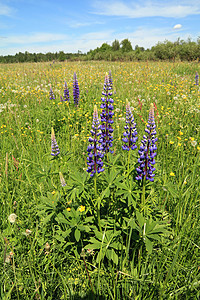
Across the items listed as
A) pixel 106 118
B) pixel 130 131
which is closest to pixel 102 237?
pixel 130 131

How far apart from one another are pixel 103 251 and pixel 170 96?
6030 millimetres

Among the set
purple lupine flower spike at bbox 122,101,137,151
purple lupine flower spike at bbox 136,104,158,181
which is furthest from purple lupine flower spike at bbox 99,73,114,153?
purple lupine flower spike at bbox 136,104,158,181

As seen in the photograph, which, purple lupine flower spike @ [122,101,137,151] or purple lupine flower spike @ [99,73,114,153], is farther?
purple lupine flower spike @ [99,73,114,153]

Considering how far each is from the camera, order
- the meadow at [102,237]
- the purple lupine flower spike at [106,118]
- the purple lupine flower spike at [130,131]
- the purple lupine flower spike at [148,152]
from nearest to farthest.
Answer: the meadow at [102,237]
the purple lupine flower spike at [148,152]
the purple lupine flower spike at [130,131]
the purple lupine flower spike at [106,118]

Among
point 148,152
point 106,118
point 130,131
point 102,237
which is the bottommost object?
point 102,237

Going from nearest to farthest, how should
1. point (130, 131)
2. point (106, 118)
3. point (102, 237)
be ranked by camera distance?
point (102, 237) → point (130, 131) → point (106, 118)

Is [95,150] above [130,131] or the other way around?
the other way around

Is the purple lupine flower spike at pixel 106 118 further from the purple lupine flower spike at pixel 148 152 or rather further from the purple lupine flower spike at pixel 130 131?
the purple lupine flower spike at pixel 148 152

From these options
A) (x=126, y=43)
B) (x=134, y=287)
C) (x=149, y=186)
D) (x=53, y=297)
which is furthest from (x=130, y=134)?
(x=126, y=43)

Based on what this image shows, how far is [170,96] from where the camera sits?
659 centimetres

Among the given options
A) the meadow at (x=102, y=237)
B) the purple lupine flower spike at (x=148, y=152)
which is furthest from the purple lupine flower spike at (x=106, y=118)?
the purple lupine flower spike at (x=148, y=152)

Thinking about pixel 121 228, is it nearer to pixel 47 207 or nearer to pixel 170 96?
pixel 47 207

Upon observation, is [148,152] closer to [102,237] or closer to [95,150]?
[95,150]

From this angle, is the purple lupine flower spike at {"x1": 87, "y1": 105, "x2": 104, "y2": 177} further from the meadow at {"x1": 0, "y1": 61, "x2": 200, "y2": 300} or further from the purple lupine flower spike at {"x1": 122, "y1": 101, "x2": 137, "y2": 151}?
the purple lupine flower spike at {"x1": 122, "y1": 101, "x2": 137, "y2": 151}
